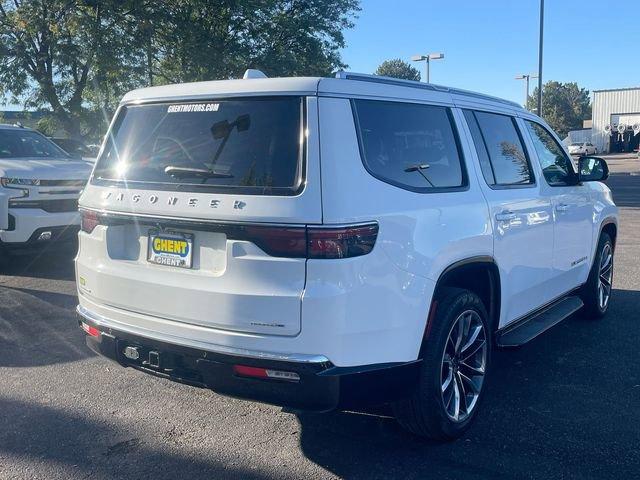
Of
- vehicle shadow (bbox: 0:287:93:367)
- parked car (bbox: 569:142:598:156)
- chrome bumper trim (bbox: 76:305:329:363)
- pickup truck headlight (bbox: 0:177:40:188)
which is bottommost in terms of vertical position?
vehicle shadow (bbox: 0:287:93:367)

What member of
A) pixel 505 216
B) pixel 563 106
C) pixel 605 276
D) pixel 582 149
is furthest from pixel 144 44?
pixel 563 106

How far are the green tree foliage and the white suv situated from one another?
633 inches

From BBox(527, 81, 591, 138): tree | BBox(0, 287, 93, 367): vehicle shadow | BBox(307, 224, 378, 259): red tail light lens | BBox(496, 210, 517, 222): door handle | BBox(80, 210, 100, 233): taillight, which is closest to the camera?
BBox(307, 224, 378, 259): red tail light lens

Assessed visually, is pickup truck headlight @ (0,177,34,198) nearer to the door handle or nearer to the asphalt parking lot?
the asphalt parking lot

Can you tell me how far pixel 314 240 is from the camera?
10.1 feet

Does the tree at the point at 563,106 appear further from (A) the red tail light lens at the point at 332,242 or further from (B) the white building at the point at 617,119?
(A) the red tail light lens at the point at 332,242

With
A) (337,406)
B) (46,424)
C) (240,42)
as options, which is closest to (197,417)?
(46,424)

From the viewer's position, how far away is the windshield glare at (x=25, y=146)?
8992 millimetres

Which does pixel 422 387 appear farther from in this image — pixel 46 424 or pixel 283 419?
pixel 46 424

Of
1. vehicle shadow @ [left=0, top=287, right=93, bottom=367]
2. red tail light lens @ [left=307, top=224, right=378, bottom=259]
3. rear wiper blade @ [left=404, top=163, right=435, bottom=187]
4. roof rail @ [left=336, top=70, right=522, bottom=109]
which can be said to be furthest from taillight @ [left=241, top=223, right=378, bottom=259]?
vehicle shadow @ [left=0, top=287, right=93, bottom=367]

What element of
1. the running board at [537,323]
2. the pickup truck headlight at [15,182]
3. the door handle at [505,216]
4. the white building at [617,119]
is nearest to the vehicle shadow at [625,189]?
the running board at [537,323]

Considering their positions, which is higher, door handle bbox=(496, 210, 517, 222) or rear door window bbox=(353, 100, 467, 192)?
rear door window bbox=(353, 100, 467, 192)

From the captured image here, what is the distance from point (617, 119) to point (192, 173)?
214ft

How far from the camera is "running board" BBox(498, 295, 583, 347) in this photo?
4562 millimetres
